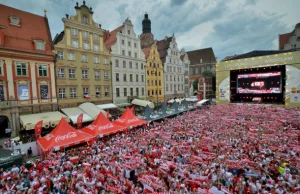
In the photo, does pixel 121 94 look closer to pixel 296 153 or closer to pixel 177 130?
pixel 177 130

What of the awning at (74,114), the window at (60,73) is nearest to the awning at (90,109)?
the awning at (74,114)

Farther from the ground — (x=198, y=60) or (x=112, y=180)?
(x=198, y=60)

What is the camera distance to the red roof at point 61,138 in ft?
41.5

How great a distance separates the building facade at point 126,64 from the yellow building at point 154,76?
209 cm

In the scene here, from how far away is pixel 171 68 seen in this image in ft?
150

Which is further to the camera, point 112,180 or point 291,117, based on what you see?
point 291,117

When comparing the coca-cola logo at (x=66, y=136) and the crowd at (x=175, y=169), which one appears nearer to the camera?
the crowd at (x=175, y=169)

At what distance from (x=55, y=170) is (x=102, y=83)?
831 inches

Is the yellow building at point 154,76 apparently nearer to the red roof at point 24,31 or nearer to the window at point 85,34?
the window at point 85,34

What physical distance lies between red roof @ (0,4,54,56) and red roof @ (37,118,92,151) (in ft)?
44.7

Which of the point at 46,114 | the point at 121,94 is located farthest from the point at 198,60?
the point at 46,114

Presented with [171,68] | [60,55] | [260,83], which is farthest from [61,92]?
[260,83]

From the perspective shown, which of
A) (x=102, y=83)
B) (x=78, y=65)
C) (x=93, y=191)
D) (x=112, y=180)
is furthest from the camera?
(x=102, y=83)

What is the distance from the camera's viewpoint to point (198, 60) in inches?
3152
